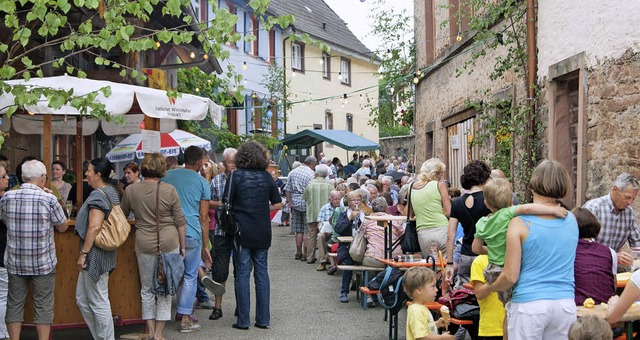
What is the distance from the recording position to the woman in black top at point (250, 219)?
8969 mm

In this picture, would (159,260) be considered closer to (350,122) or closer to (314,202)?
(314,202)

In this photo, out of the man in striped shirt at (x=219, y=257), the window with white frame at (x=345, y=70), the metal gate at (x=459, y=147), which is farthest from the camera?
the window with white frame at (x=345, y=70)

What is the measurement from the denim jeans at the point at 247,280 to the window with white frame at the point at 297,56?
26.2 m

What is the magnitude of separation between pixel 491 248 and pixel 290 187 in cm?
1117

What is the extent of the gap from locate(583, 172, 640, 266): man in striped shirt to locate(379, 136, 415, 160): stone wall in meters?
26.5

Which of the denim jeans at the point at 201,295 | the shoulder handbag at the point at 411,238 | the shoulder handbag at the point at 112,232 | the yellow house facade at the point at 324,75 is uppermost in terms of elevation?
the yellow house facade at the point at 324,75

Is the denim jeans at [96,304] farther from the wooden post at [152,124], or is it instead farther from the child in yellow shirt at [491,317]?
the child in yellow shirt at [491,317]

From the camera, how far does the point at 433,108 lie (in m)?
19.7

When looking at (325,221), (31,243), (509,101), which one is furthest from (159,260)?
(509,101)

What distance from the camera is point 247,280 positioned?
9.07 metres

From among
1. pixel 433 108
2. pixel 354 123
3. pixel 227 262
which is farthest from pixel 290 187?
pixel 354 123

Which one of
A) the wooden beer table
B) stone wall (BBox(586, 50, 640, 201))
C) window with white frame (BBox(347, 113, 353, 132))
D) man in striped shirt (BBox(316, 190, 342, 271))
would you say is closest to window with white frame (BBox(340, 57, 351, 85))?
window with white frame (BBox(347, 113, 353, 132))

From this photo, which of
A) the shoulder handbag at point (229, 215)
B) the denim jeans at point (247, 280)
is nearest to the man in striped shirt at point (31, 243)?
the shoulder handbag at point (229, 215)

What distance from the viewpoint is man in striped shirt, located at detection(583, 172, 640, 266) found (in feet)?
24.4
